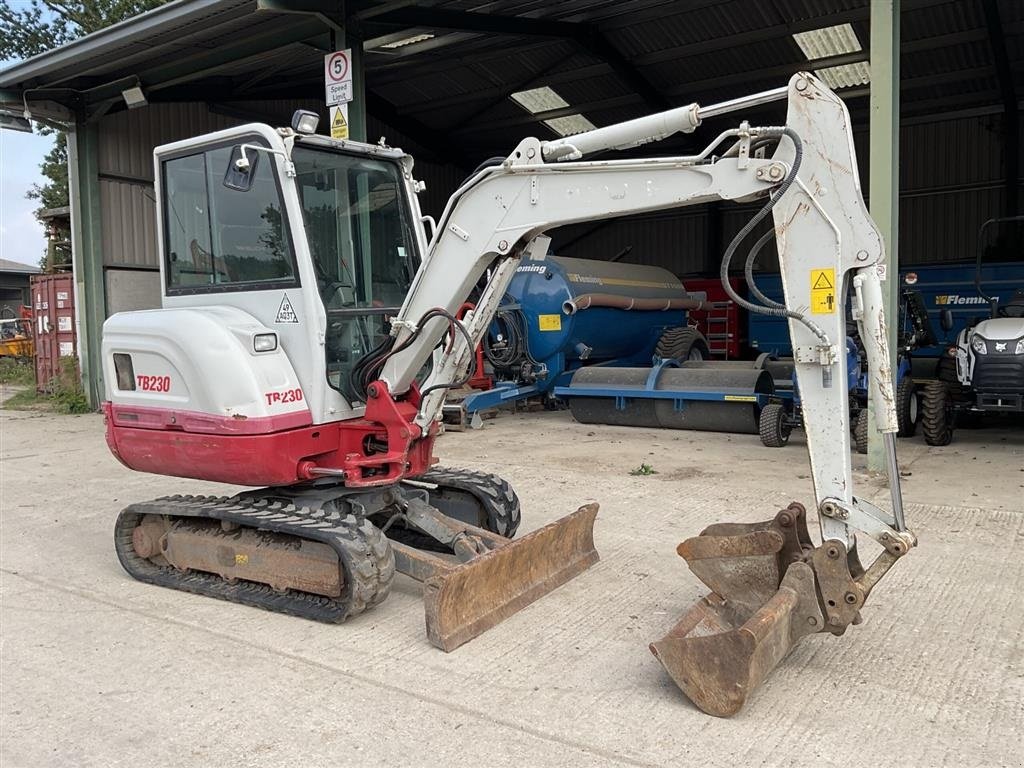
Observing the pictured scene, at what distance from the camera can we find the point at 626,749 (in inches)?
124

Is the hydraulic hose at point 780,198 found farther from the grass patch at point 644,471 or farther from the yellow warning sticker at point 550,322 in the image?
the yellow warning sticker at point 550,322

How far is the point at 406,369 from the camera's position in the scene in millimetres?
4773

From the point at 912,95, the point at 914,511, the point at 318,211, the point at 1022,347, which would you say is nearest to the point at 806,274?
the point at 318,211

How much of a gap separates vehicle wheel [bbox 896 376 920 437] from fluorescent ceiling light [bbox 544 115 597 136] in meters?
9.59

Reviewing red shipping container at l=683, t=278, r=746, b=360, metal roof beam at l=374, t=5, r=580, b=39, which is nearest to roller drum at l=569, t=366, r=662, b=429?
metal roof beam at l=374, t=5, r=580, b=39

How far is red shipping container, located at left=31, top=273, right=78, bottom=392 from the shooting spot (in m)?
15.1

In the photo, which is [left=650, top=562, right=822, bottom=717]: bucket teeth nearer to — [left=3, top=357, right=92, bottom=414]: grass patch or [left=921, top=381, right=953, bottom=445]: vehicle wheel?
[left=921, top=381, right=953, bottom=445]: vehicle wheel

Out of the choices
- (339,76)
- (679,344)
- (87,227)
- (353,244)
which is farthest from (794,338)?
(87,227)

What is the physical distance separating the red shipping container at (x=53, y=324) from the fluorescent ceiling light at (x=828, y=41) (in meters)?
12.7

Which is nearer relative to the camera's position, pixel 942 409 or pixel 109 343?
pixel 109 343

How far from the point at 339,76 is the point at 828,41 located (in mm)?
8026

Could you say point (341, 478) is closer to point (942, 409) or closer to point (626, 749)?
point (626, 749)

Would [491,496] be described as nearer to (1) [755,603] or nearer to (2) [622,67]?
(1) [755,603]

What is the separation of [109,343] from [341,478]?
166 centimetres
